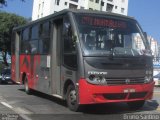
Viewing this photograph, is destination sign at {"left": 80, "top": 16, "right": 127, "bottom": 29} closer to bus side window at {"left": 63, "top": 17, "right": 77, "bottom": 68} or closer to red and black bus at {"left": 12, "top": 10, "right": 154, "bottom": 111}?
red and black bus at {"left": 12, "top": 10, "right": 154, "bottom": 111}

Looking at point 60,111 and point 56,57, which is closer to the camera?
point 60,111

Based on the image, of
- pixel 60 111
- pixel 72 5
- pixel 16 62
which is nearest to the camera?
pixel 60 111

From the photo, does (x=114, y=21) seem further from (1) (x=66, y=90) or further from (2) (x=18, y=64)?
(2) (x=18, y=64)

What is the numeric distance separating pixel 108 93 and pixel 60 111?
1696 millimetres

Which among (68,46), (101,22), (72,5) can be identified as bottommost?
(68,46)

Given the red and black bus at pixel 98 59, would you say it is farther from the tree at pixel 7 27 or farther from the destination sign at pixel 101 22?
the tree at pixel 7 27

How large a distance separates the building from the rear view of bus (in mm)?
65320

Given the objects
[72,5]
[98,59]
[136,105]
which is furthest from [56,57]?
[72,5]

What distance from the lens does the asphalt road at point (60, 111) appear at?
11.5 m

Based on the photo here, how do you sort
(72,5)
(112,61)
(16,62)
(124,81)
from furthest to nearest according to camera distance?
(72,5) → (16,62) → (124,81) → (112,61)

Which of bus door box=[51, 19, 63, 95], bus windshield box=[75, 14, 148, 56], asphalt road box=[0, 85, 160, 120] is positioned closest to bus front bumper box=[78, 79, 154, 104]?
asphalt road box=[0, 85, 160, 120]

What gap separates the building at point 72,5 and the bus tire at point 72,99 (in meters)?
65.6

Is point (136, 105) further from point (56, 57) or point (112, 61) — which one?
point (56, 57)

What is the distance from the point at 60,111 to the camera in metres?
12.7
